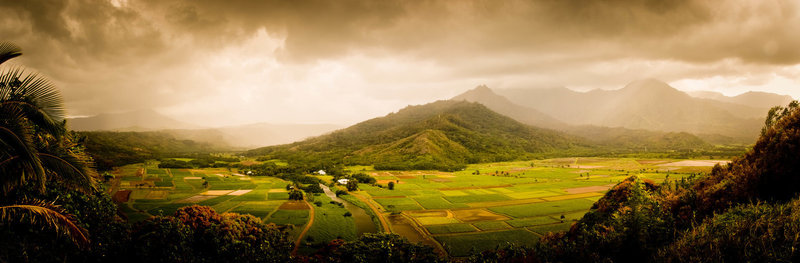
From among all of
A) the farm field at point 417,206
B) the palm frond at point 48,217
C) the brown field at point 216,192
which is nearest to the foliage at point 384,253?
the farm field at point 417,206

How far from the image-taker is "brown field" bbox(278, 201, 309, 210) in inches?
2323

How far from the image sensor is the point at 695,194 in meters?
17.6

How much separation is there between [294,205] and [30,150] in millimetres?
56119

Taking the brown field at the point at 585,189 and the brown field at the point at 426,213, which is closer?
the brown field at the point at 426,213

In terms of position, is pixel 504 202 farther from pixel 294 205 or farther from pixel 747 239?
pixel 747 239

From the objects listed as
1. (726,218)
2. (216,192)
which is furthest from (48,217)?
(216,192)

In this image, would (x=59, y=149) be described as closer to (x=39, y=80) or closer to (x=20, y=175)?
(x=20, y=175)

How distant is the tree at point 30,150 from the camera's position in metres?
8.93

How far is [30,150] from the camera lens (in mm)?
8984

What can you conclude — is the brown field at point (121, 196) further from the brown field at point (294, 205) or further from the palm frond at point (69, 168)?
the palm frond at point (69, 168)

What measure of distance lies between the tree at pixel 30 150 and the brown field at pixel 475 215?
49.8 meters

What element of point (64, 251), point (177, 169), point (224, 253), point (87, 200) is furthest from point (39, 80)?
point (177, 169)

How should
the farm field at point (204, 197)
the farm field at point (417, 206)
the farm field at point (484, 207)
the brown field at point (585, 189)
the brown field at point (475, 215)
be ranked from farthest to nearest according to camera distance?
the brown field at point (585, 189), the brown field at point (475, 215), the farm field at point (204, 197), the farm field at point (417, 206), the farm field at point (484, 207)

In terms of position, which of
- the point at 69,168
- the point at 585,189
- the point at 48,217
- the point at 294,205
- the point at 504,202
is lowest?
the point at 294,205
